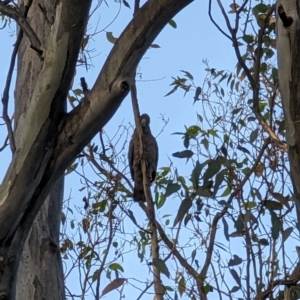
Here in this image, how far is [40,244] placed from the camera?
1.54m

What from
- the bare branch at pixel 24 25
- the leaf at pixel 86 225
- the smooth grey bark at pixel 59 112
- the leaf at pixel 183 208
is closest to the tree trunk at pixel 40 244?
the bare branch at pixel 24 25

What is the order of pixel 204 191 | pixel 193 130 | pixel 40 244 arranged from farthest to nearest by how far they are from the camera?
pixel 193 130, pixel 204 191, pixel 40 244

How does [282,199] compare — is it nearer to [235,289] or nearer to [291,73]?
[235,289]

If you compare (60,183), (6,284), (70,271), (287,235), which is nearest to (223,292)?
(287,235)

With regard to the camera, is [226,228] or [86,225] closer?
[226,228]

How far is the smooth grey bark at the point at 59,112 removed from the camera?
1.13 m

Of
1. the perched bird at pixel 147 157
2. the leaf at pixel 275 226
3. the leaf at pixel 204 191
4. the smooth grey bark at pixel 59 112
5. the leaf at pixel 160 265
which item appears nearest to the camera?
the smooth grey bark at pixel 59 112

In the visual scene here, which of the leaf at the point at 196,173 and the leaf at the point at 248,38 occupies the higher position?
the leaf at the point at 248,38

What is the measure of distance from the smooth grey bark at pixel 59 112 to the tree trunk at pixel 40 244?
223 mm

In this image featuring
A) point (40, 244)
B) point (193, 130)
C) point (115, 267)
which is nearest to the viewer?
point (40, 244)

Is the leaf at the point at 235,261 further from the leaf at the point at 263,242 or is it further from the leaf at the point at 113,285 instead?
the leaf at the point at 113,285

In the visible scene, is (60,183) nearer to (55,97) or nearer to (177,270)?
(55,97)

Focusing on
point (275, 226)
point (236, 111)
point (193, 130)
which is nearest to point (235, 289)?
point (275, 226)

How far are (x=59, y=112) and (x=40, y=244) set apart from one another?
0.49 m
